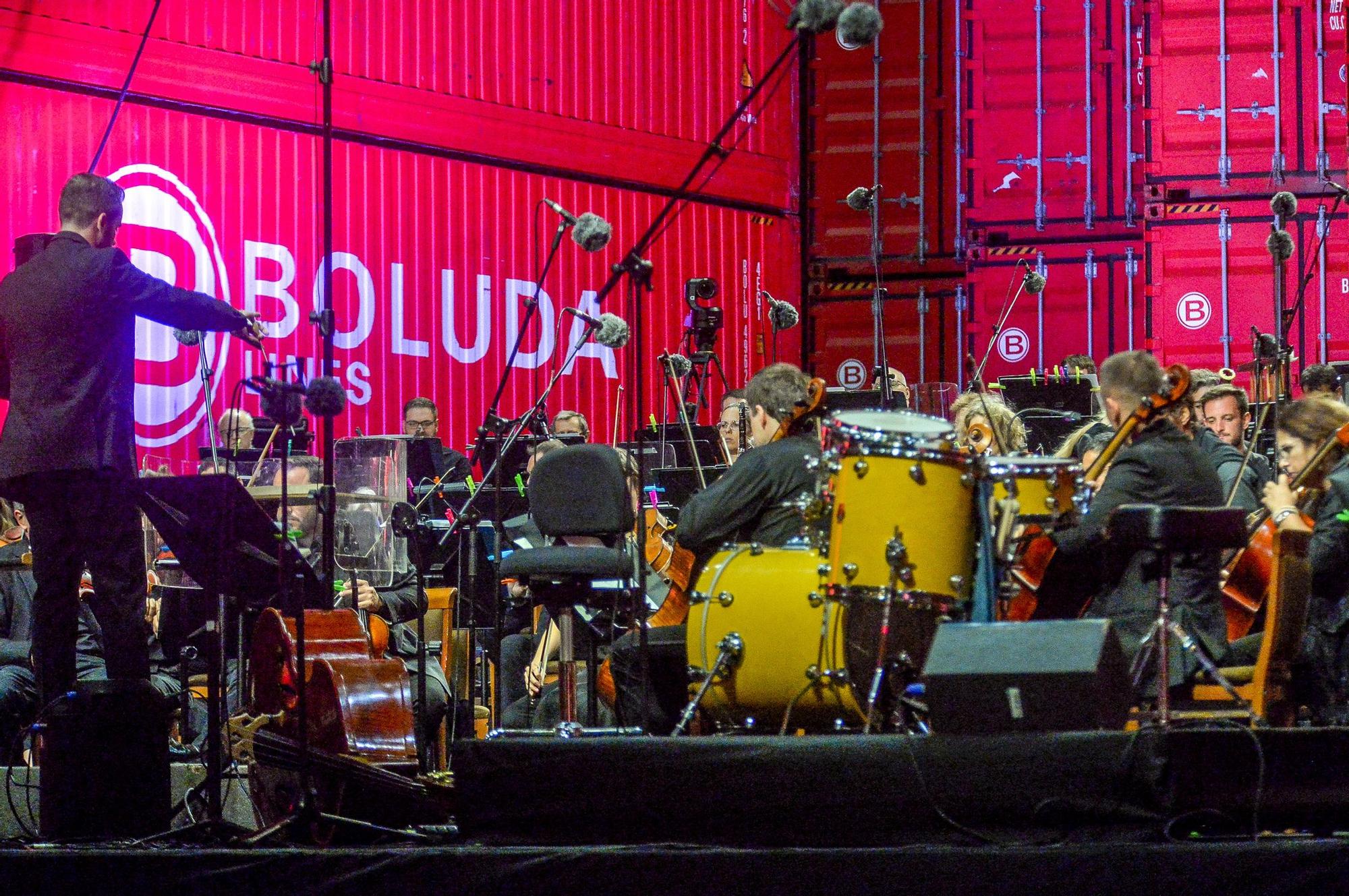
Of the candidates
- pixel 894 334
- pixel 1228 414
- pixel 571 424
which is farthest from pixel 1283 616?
pixel 894 334

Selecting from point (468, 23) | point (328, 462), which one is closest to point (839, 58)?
point (468, 23)

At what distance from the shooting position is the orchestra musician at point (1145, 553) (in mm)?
5488

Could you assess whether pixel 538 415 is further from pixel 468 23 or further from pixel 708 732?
pixel 468 23

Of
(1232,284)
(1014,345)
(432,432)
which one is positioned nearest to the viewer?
(432,432)

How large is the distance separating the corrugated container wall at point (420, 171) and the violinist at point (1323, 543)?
18.6 ft

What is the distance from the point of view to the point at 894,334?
13875mm

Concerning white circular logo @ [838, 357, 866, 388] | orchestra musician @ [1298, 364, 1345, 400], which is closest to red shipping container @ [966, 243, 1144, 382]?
white circular logo @ [838, 357, 866, 388]

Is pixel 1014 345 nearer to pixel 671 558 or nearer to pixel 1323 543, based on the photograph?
pixel 671 558

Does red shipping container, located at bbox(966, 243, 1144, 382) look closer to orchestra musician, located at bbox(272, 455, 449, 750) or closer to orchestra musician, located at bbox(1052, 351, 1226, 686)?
orchestra musician, located at bbox(272, 455, 449, 750)

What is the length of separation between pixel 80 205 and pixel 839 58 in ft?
30.4

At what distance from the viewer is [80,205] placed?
5.82 m

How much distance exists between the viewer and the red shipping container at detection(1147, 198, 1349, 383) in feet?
38.9

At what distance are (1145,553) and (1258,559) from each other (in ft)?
2.61

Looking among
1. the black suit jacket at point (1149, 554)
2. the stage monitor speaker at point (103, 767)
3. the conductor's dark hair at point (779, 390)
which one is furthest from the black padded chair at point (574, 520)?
the black suit jacket at point (1149, 554)
